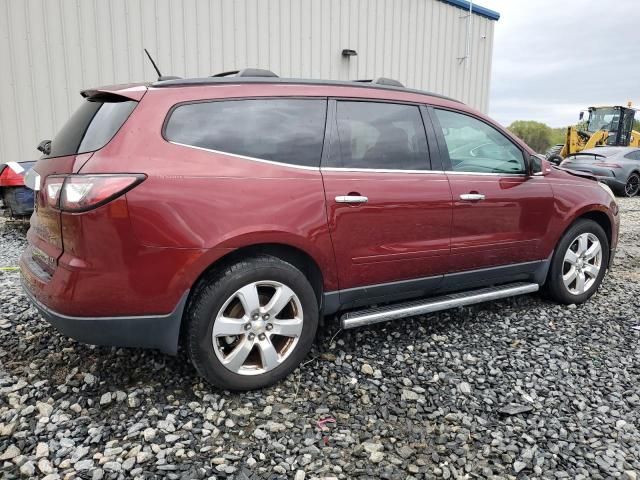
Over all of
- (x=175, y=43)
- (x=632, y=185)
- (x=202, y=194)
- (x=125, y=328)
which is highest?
(x=175, y=43)

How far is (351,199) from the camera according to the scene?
2.84 meters

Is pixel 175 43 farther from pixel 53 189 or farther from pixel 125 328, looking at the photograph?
pixel 125 328

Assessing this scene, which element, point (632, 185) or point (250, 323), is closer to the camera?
point (250, 323)

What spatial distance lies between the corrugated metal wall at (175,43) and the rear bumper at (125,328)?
20.3 feet

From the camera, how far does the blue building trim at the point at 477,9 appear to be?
40.4 feet

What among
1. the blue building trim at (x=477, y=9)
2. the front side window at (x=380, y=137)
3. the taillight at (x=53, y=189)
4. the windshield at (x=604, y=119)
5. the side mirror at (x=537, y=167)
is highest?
the blue building trim at (x=477, y=9)

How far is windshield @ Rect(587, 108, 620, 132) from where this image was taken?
776 inches

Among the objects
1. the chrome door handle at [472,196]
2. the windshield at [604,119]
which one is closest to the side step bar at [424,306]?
the chrome door handle at [472,196]

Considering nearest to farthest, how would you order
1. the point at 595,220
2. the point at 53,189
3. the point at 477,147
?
the point at 53,189 < the point at 477,147 < the point at 595,220

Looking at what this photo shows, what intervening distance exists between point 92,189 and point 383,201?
158cm

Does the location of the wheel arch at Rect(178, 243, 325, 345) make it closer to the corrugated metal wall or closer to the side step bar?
the side step bar

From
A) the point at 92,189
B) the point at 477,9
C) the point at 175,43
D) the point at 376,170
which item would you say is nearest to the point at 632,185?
the point at 477,9

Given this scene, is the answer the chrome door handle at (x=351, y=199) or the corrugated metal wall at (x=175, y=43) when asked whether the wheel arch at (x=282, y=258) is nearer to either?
the chrome door handle at (x=351, y=199)

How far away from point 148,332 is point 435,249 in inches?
72.6
